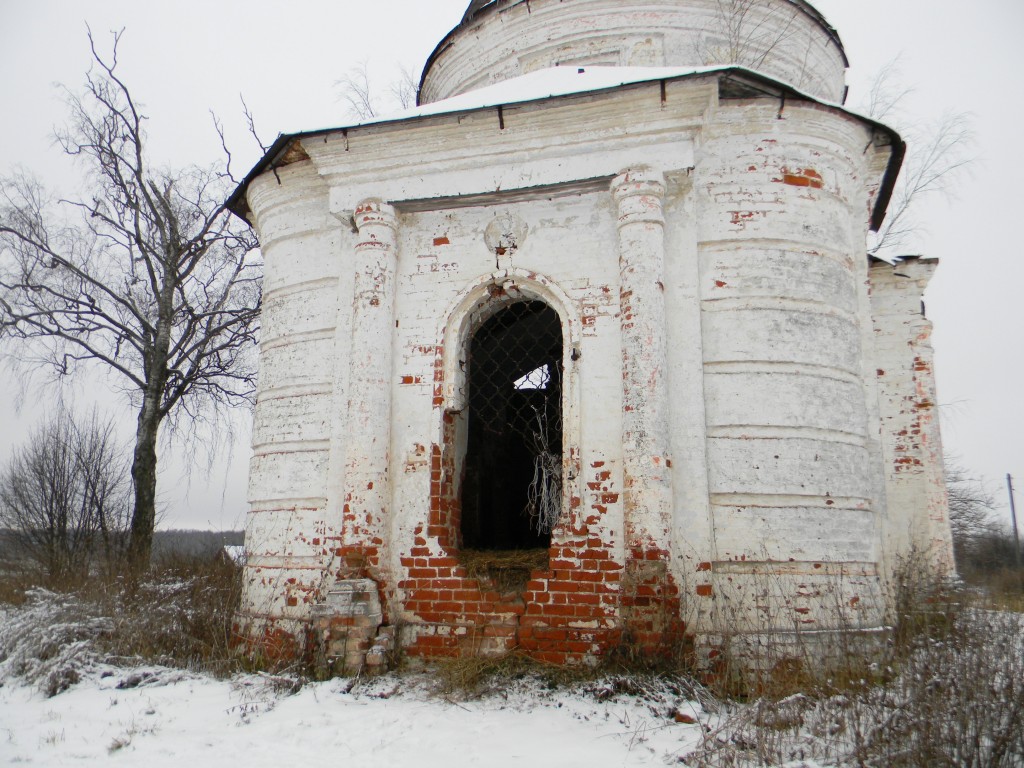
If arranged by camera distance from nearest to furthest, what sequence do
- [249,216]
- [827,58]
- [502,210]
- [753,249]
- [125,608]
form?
1. [753,249]
2. [502,210]
3. [125,608]
4. [249,216]
5. [827,58]

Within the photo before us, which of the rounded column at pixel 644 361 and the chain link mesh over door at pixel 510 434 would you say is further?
the chain link mesh over door at pixel 510 434

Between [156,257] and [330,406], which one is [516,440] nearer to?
[330,406]

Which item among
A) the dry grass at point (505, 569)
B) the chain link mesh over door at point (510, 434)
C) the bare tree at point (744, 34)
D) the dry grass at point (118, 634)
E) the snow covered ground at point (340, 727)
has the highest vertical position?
the bare tree at point (744, 34)

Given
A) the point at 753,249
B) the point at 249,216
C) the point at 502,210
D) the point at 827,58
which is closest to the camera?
the point at 753,249

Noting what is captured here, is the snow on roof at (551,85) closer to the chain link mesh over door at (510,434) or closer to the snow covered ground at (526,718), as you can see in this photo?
the chain link mesh over door at (510,434)

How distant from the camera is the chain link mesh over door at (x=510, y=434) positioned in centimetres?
681

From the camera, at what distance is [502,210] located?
21.5 feet

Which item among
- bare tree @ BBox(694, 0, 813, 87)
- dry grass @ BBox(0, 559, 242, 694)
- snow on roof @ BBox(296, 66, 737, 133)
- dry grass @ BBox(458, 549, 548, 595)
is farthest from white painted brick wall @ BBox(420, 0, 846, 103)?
dry grass @ BBox(0, 559, 242, 694)

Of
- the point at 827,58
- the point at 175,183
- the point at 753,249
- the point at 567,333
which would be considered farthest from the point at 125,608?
the point at 175,183

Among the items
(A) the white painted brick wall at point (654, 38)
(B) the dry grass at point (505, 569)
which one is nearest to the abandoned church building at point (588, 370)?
(B) the dry grass at point (505, 569)

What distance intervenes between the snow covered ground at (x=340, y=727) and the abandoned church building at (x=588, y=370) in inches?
21.3

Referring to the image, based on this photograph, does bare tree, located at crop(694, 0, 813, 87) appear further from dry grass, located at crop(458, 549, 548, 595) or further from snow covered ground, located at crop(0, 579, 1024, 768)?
snow covered ground, located at crop(0, 579, 1024, 768)

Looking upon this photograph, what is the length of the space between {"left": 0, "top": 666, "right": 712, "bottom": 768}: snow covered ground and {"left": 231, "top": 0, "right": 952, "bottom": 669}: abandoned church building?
0.54 meters

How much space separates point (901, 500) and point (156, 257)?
14.6 metres
